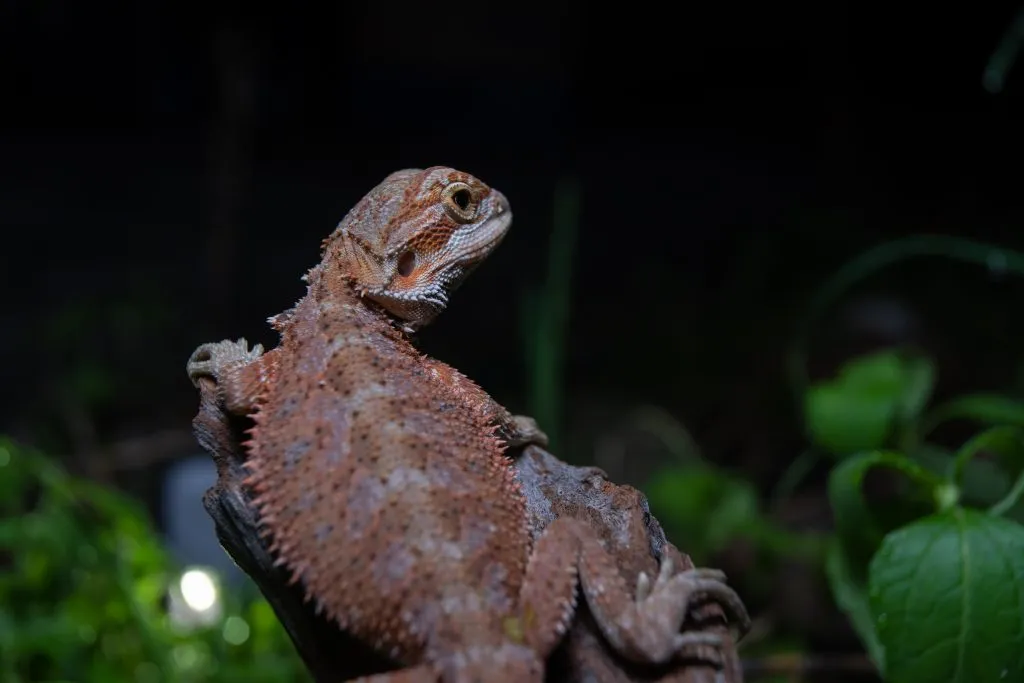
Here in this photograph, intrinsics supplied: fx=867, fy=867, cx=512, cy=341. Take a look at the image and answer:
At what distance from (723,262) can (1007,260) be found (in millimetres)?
3557

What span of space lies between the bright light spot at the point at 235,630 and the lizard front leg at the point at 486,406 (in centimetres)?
218

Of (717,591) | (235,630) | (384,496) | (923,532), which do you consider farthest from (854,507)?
(235,630)

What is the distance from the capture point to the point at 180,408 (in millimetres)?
5633

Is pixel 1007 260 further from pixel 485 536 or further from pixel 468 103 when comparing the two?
pixel 468 103

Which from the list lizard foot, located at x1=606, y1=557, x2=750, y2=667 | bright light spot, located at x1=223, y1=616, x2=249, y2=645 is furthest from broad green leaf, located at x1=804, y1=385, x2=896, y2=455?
bright light spot, located at x1=223, y1=616, x2=249, y2=645

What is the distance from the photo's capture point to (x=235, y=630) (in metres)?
4.00

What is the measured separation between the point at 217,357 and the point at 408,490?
0.93m

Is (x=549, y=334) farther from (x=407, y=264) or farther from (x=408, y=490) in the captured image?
(x=408, y=490)

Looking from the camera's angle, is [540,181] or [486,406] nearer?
[486,406]

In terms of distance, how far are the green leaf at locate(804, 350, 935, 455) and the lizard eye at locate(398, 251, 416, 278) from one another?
1.74m

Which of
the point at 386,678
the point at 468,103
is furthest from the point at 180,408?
the point at 386,678

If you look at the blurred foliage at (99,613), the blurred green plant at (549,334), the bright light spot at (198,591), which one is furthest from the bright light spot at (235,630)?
the blurred green plant at (549,334)

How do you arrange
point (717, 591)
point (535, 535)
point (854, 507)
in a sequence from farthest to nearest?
point (854, 507), point (535, 535), point (717, 591)

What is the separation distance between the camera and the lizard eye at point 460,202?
2.51m
